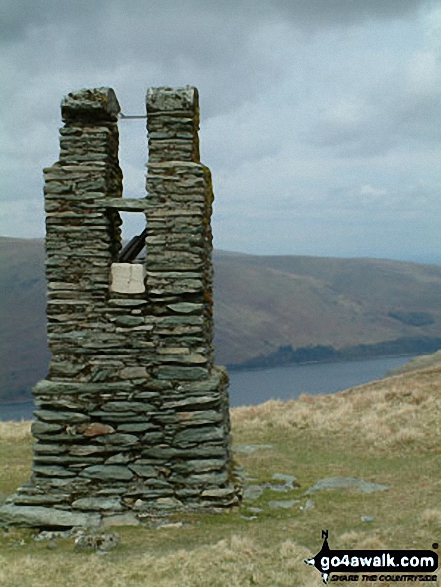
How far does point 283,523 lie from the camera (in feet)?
32.6

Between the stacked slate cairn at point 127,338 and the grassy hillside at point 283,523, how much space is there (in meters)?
0.96

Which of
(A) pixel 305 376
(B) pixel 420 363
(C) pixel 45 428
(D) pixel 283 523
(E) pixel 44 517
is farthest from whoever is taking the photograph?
(A) pixel 305 376

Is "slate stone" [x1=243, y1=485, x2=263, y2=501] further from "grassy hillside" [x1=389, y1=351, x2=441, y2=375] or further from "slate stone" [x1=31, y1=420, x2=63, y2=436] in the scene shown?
"grassy hillside" [x1=389, y1=351, x2=441, y2=375]

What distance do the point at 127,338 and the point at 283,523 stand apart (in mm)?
3970

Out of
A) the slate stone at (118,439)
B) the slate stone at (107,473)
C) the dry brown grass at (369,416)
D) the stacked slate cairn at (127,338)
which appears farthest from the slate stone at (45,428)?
the dry brown grass at (369,416)

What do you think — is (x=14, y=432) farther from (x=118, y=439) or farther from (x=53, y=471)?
(x=118, y=439)

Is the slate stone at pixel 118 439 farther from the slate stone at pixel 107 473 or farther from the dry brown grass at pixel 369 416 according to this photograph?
the dry brown grass at pixel 369 416

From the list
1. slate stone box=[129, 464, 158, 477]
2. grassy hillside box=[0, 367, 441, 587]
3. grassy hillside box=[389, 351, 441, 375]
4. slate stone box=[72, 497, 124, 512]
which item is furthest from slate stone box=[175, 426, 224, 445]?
grassy hillside box=[389, 351, 441, 375]

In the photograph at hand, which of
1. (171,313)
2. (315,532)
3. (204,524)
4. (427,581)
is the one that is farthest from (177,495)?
(427,581)

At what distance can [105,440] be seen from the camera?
34.5 ft

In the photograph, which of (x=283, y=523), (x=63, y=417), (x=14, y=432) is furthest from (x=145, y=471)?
(x=14, y=432)

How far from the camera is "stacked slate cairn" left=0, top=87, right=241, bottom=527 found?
34.3ft

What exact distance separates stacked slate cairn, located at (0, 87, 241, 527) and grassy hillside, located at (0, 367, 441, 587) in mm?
958

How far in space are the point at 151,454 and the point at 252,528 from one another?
82.9 inches
